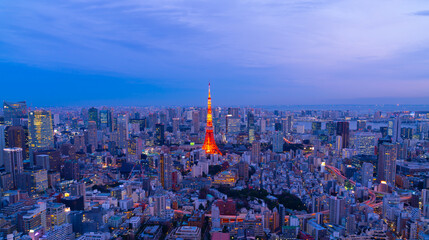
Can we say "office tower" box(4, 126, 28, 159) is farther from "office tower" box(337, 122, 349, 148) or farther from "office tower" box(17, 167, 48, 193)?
"office tower" box(337, 122, 349, 148)

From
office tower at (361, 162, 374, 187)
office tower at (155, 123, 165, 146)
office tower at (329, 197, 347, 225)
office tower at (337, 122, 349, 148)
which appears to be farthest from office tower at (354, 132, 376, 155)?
office tower at (155, 123, 165, 146)

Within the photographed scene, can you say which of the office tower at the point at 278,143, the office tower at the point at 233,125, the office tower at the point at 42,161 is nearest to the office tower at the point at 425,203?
the office tower at the point at 278,143

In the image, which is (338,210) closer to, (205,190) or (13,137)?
(205,190)

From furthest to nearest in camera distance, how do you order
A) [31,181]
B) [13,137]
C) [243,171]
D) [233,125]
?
1. [233,125]
2. [13,137]
3. [243,171]
4. [31,181]

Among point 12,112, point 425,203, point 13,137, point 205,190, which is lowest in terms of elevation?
point 205,190

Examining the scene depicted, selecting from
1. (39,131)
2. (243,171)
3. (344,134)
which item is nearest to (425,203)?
(243,171)

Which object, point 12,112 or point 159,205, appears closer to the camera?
point 159,205
